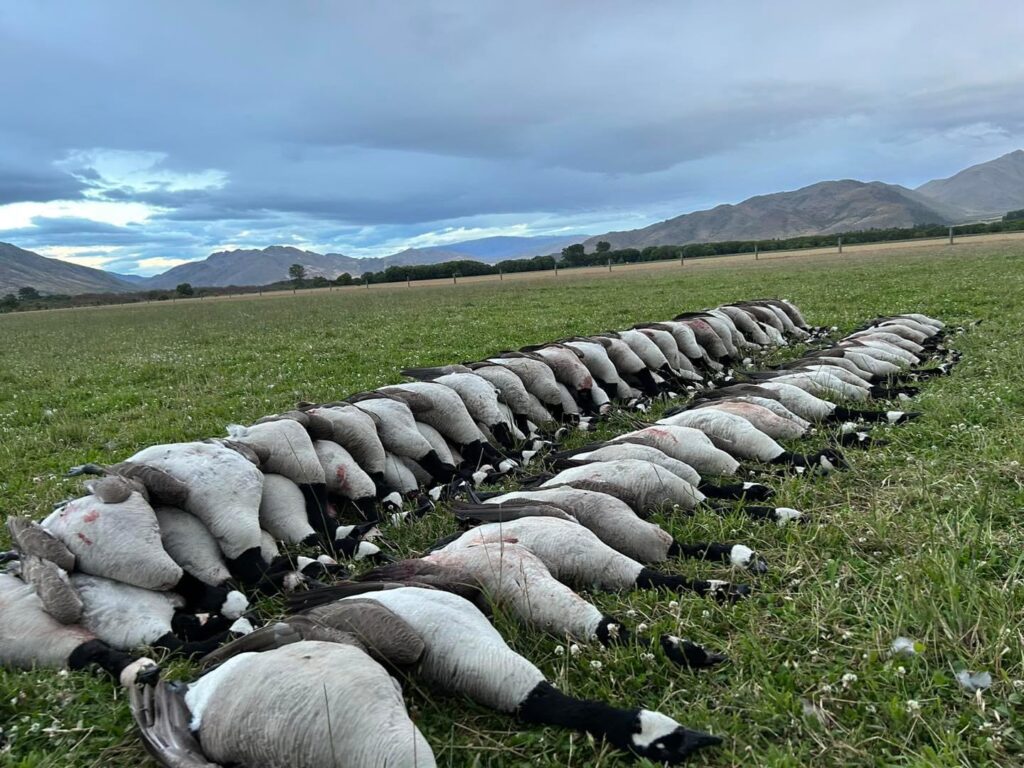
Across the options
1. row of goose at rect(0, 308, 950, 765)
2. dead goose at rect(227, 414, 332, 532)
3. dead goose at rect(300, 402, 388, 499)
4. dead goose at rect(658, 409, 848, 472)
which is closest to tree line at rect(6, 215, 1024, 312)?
dead goose at rect(658, 409, 848, 472)

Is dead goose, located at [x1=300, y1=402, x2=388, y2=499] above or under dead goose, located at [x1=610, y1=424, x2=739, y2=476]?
above

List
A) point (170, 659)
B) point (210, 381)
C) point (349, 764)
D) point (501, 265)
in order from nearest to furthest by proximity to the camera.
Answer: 1. point (349, 764)
2. point (170, 659)
3. point (210, 381)
4. point (501, 265)

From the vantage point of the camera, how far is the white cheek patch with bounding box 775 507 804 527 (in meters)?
4.70

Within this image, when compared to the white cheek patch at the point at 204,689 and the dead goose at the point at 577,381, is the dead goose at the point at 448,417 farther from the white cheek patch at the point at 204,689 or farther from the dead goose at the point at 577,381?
the white cheek patch at the point at 204,689

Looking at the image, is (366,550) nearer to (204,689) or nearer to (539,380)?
(204,689)

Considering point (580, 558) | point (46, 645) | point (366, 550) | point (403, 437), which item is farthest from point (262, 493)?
Result: point (580, 558)

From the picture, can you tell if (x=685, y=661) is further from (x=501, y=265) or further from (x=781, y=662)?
(x=501, y=265)

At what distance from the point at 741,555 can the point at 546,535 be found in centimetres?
127

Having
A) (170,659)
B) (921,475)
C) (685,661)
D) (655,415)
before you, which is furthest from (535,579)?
(655,415)

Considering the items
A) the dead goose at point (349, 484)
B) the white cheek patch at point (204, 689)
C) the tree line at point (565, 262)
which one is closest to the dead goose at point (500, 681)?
the white cheek patch at point (204, 689)

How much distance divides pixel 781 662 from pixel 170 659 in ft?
10.7

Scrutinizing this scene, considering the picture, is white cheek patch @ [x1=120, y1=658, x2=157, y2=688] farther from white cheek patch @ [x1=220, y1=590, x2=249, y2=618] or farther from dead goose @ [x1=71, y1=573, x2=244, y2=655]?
white cheek patch @ [x1=220, y1=590, x2=249, y2=618]

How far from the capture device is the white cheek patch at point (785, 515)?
4.70 metres

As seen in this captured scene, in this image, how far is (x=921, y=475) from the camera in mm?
5227
